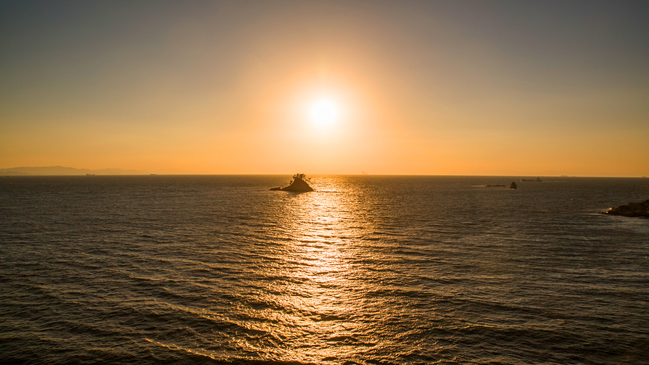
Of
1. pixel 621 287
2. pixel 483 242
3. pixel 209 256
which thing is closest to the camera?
pixel 621 287

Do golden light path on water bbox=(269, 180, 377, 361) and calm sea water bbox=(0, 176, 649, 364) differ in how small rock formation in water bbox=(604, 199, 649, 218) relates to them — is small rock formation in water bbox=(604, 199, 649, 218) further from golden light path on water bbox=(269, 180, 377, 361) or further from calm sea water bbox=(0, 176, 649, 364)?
golden light path on water bbox=(269, 180, 377, 361)

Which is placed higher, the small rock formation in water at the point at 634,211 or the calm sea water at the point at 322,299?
Answer: the small rock formation in water at the point at 634,211

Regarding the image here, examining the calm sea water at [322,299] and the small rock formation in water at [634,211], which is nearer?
the calm sea water at [322,299]

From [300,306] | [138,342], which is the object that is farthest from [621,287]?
[138,342]

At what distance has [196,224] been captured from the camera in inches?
2131

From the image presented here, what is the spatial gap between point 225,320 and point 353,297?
8862mm

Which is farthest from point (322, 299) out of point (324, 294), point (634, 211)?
point (634, 211)

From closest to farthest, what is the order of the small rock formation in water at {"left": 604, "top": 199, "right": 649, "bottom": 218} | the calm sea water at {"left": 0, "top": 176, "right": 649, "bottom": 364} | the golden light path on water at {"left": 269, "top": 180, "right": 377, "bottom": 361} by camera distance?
the calm sea water at {"left": 0, "top": 176, "right": 649, "bottom": 364} → the golden light path on water at {"left": 269, "top": 180, "right": 377, "bottom": 361} → the small rock formation in water at {"left": 604, "top": 199, "right": 649, "bottom": 218}

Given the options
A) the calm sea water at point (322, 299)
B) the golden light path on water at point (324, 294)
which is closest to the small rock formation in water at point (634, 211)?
the calm sea water at point (322, 299)

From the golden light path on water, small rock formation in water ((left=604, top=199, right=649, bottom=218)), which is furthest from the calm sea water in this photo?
small rock formation in water ((left=604, top=199, right=649, bottom=218))

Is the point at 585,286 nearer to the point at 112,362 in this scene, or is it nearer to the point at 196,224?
the point at 112,362

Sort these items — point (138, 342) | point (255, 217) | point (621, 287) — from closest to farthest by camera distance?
point (138, 342), point (621, 287), point (255, 217)

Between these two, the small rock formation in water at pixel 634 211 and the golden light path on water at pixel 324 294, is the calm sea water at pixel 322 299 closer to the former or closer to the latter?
the golden light path on water at pixel 324 294

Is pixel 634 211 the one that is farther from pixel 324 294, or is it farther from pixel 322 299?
pixel 322 299
